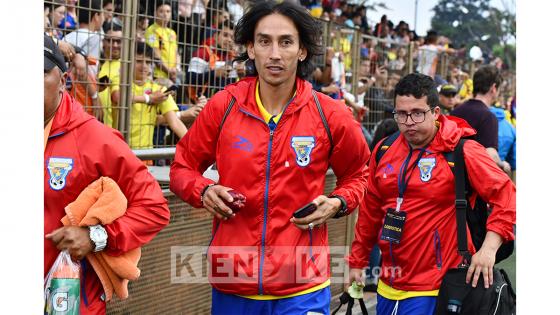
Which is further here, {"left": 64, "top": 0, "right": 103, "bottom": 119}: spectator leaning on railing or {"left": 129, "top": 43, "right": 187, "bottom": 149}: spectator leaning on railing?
{"left": 129, "top": 43, "right": 187, "bottom": 149}: spectator leaning on railing

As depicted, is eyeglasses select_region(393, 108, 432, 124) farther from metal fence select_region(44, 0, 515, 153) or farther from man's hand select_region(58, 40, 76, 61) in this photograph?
man's hand select_region(58, 40, 76, 61)

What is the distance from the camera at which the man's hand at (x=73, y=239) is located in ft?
12.3

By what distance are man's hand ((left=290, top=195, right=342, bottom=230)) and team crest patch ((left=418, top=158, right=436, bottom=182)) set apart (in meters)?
1.05

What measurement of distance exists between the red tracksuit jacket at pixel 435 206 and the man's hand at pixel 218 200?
4.64ft

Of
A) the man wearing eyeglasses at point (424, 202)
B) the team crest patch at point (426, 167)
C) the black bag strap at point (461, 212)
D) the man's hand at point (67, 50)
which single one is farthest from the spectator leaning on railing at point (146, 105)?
the black bag strap at point (461, 212)

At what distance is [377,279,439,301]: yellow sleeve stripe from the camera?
539 cm

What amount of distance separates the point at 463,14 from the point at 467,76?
50.5 m

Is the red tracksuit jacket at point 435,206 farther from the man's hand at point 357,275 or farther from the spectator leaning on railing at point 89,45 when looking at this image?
the spectator leaning on railing at point 89,45

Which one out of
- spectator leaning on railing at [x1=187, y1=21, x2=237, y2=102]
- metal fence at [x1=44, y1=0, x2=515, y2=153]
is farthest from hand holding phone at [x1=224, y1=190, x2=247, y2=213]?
spectator leaning on railing at [x1=187, y1=21, x2=237, y2=102]

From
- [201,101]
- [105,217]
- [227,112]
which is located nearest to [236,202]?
[227,112]

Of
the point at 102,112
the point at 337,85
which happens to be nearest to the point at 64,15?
the point at 102,112

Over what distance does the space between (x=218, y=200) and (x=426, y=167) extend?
1.54 meters

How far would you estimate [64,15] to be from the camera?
242 inches

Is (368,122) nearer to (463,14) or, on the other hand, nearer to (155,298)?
(155,298)
